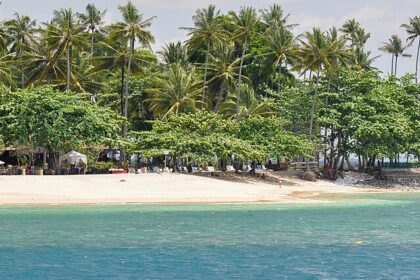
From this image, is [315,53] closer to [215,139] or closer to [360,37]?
[215,139]

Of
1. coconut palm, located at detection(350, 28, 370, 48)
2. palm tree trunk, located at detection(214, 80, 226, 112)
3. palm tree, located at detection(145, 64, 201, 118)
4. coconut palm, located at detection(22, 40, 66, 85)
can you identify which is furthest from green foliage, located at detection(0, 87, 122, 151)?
coconut palm, located at detection(350, 28, 370, 48)

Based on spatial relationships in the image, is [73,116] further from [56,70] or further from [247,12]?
[247,12]

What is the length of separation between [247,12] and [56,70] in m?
19.9

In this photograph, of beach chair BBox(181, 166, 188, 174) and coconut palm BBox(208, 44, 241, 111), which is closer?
beach chair BBox(181, 166, 188, 174)

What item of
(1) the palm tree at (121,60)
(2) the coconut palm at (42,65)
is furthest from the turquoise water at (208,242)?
(1) the palm tree at (121,60)

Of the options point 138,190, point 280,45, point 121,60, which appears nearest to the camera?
point 138,190

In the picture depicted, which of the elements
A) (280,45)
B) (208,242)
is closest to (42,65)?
(280,45)

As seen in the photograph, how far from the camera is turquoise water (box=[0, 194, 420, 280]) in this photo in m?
22.7

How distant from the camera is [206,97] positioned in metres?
77.6

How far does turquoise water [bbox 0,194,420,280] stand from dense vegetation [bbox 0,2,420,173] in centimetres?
1705

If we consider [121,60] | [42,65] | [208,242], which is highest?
[121,60]

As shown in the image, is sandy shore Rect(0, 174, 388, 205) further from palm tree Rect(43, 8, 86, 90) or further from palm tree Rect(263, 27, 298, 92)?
palm tree Rect(263, 27, 298, 92)

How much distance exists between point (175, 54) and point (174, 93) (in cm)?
1726

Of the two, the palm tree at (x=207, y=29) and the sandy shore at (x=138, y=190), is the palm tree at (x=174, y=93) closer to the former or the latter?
the palm tree at (x=207, y=29)
